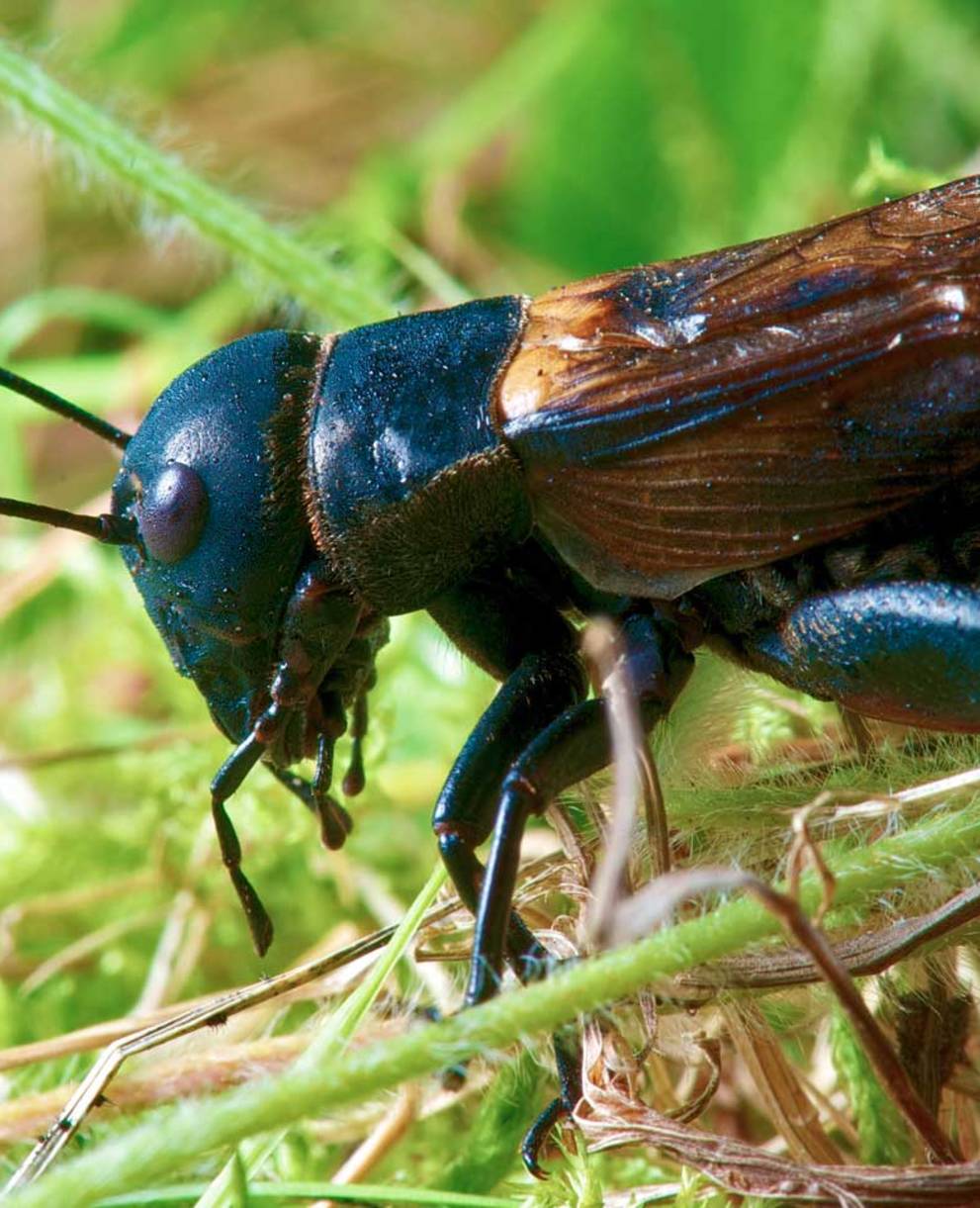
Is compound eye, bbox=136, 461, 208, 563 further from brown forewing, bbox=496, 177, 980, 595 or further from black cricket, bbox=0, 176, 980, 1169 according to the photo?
brown forewing, bbox=496, 177, 980, 595

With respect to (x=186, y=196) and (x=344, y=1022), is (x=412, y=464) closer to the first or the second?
(x=344, y=1022)

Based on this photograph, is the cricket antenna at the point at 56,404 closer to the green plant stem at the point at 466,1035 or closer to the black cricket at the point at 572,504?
the black cricket at the point at 572,504

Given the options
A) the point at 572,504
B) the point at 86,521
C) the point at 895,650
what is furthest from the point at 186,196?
the point at 895,650

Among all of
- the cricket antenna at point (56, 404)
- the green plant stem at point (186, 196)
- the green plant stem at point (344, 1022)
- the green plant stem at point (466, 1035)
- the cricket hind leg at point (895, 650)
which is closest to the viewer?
the green plant stem at point (466, 1035)

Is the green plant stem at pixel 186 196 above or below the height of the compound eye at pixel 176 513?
above

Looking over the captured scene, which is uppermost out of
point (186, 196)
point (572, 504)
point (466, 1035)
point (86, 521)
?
point (186, 196)

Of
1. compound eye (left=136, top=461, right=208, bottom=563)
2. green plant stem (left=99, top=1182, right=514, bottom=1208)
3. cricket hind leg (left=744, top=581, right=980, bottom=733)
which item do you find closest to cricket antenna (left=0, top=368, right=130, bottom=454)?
compound eye (left=136, top=461, right=208, bottom=563)

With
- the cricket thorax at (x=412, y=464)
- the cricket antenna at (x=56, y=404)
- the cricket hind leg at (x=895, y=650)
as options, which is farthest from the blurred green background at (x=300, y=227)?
the cricket antenna at (x=56, y=404)
